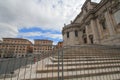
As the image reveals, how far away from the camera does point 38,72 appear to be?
3.58 m

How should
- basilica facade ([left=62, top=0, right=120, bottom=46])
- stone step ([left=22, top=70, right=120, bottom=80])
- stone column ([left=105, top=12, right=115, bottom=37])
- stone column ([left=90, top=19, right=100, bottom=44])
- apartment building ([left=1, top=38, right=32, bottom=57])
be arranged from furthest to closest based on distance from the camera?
stone column ([left=90, top=19, right=100, bottom=44]) → stone column ([left=105, top=12, right=115, bottom=37]) → basilica facade ([left=62, top=0, right=120, bottom=46]) → apartment building ([left=1, top=38, right=32, bottom=57]) → stone step ([left=22, top=70, right=120, bottom=80])

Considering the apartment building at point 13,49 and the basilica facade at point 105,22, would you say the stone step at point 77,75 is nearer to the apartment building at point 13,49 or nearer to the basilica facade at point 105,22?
the apartment building at point 13,49

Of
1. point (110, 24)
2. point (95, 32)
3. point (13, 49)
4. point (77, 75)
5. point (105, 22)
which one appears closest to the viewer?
point (77, 75)

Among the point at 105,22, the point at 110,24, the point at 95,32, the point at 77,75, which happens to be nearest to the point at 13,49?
the point at 77,75

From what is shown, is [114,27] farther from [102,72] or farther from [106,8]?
[102,72]

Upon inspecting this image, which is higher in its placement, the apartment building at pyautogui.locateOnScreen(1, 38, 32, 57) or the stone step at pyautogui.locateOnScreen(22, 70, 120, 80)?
the apartment building at pyautogui.locateOnScreen(1, 38, 32, 57)

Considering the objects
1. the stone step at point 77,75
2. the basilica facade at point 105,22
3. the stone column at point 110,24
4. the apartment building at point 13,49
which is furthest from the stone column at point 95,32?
the apartment building at point 13,49

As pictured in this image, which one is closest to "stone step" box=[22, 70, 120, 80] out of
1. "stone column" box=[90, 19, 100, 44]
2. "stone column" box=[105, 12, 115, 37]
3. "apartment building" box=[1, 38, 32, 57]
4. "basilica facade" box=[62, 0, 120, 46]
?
"apartment building" box=[1, 38, 32, 57]

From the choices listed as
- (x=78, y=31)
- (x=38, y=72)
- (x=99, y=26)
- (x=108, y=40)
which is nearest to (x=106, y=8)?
(x=99, y=26)

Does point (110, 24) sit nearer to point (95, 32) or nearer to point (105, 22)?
point (105, 22)

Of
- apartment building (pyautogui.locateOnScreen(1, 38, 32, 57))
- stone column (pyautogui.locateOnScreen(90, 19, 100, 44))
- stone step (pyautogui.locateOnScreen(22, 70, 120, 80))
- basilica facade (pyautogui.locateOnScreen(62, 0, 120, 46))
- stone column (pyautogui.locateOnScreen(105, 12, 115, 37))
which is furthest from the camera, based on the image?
stone column (pyautogui.locateOnScreen(90, 19, 100, 44))

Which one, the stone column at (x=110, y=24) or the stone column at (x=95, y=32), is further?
the stone column at (x=95, y=32)

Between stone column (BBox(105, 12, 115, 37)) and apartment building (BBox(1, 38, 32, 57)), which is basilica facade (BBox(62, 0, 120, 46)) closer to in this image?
stone column (BBox(105, 12, 115, 37))

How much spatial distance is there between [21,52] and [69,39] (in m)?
21.5
